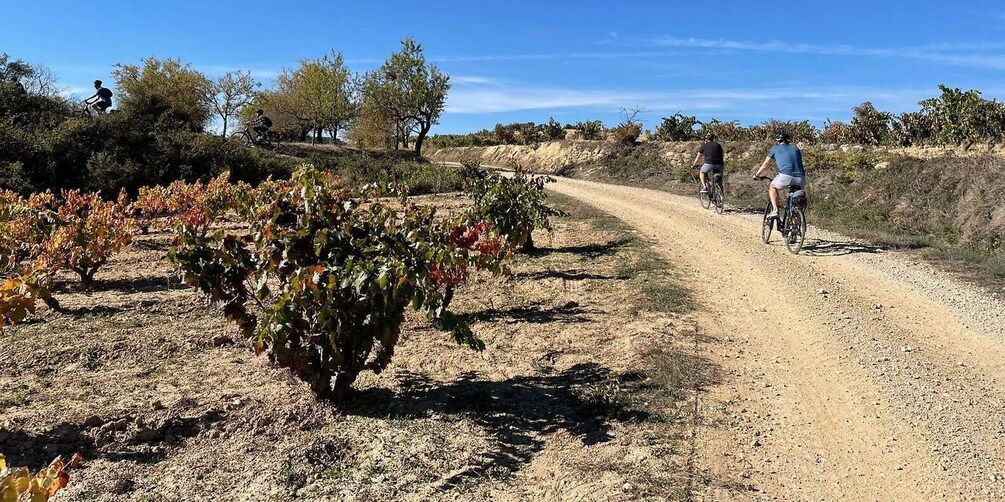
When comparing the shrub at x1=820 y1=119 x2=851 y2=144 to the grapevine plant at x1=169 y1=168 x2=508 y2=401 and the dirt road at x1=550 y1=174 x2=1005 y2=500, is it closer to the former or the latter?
the dirt road at x1=550 y1=174 x2=1005 y2=500

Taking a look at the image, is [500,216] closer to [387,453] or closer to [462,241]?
[462,241]

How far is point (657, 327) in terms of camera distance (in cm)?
654

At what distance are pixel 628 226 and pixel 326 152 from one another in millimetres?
23323

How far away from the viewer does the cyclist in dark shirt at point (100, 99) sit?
80.0ft

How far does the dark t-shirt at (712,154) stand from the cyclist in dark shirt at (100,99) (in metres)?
22.3

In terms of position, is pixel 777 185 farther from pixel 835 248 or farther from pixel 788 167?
pixel 835 248

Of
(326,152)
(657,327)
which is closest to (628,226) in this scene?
(657,327)

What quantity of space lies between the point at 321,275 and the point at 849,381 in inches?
164

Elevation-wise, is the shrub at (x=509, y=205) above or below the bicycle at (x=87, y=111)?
below

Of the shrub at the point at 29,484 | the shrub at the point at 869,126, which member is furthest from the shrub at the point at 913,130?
the shrub at the point at 29,484

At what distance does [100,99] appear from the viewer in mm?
24531

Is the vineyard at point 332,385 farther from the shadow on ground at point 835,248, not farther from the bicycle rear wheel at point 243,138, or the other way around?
the bicycle rear wheel at point 243,138

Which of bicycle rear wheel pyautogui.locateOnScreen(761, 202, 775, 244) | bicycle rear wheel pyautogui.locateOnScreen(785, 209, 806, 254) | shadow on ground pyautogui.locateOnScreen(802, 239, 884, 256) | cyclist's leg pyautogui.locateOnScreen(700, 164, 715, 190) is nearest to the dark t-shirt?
cyclist's leg pyautogui.locateOnScreen(700, 164, 715, 190)

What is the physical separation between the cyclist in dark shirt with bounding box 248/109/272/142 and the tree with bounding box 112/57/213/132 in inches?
113
